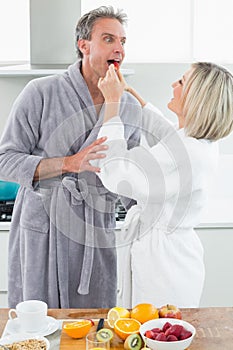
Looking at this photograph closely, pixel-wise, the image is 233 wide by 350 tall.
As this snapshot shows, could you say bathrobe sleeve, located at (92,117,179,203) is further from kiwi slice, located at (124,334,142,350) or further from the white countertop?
the white countertop

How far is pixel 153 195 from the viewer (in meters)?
2.19

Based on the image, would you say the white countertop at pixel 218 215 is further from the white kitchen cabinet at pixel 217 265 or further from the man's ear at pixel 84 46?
the man's ear at pixel 84 46

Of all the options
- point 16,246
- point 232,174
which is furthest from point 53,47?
point 232,174

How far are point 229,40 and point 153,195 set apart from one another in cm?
165


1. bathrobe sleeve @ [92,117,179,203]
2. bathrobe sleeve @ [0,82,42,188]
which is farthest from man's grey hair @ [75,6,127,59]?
bathrobe sleeve @ [92,117,179,203]

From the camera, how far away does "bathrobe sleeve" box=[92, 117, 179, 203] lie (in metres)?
2.15

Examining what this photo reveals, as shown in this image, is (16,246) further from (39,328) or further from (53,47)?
(53,47)

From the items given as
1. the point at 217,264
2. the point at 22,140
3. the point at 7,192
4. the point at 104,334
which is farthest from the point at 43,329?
the point at 7,192

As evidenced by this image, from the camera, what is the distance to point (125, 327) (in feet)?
5.83

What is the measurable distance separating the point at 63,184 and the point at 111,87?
39 cm

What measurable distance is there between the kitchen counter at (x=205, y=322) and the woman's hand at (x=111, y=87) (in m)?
0.74

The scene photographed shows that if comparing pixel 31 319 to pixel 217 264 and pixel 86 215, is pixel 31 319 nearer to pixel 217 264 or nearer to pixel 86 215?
pixel 86 215

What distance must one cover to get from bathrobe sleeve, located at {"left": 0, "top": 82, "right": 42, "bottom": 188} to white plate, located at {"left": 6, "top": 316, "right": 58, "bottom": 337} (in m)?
0.59

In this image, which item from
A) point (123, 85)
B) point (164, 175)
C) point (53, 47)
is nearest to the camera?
point (164, 175)
